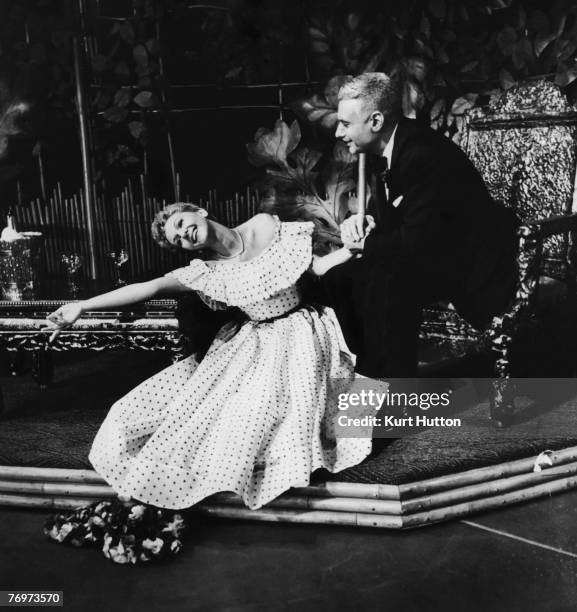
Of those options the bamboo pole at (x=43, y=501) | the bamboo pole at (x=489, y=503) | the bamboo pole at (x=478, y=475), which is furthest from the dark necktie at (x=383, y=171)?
the bamboo pole at (x=43, y=501)

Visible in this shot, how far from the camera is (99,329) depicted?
363 cm

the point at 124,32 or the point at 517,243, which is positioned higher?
the point at 124,32

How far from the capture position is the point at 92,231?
3707mm

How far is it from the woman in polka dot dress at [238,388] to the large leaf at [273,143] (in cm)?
34

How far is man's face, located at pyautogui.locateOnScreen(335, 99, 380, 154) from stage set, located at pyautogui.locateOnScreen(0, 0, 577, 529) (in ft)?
0.54

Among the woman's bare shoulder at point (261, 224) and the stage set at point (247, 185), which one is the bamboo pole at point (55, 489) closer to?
the stage set at point (247, 185)

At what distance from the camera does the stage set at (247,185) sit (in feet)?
10.6

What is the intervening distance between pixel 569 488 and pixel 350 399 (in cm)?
102

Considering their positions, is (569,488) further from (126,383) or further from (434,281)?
(126,383)

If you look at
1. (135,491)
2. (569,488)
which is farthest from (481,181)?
(135,491)

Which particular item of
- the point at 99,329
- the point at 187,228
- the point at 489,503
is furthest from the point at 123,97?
the point at 489,503

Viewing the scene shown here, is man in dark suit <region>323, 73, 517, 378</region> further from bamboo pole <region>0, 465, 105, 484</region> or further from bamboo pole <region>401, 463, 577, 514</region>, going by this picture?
bamboo pole <region>0, 465, 105, 484</region>

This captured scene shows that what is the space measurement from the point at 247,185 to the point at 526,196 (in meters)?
1.42

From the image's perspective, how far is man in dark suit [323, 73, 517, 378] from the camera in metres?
3.24
